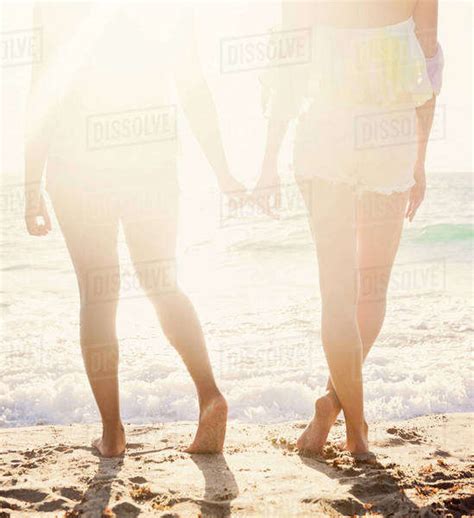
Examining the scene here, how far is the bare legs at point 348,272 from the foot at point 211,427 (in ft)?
1.32

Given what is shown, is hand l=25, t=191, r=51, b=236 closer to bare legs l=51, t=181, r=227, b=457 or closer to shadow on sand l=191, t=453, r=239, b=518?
bare legs l=51, t=181, r=227, b=457

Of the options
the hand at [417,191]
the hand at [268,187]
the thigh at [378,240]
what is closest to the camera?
the hand at [268,187]

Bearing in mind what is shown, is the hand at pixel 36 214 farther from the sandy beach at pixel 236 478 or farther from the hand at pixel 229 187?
Answer: the sandy beach at pixel 236 478

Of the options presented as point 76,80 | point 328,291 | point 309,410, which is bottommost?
point 309,410

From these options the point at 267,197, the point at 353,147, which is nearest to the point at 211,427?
the point at 267,197

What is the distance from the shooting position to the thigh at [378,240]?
3166mm

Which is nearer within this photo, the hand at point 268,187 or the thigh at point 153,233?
the hand at point 268,187

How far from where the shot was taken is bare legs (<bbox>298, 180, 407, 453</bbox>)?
3016 mm

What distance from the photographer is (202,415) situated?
10.7ft

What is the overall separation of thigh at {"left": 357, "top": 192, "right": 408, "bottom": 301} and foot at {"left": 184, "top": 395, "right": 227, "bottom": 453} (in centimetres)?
80

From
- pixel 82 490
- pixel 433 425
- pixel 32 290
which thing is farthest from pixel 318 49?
pixel 32 290

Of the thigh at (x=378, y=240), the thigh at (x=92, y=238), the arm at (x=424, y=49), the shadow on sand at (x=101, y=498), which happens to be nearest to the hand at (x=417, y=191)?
the arm at (x=424, y=49)

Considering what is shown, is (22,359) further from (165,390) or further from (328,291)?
(328,291)

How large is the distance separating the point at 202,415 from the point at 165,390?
2.21 m
